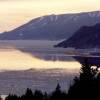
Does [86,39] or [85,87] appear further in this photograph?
[86,39]

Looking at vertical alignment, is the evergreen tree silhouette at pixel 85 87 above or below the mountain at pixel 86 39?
below

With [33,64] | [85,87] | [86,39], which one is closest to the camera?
Answer: [85,87]

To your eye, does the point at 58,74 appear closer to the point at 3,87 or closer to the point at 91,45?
the point at 3,87

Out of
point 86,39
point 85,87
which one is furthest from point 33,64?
point 86,39

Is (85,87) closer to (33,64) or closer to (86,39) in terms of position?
(33,64)

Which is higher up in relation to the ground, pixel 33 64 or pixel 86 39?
pixel 86 39

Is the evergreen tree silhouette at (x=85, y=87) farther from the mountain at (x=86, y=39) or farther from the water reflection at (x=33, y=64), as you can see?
the mountain at (x=86, y=39)

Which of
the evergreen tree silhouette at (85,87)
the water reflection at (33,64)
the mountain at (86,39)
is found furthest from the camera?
the mountain at (86,39)

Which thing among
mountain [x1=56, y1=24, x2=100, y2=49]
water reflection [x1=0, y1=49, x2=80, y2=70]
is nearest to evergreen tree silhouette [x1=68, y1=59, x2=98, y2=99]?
water reflection [x1=0, y1=49, x2=80, y2=70]

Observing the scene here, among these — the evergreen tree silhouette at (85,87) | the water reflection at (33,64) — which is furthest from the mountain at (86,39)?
the evergreen tree silhouette at (85,87)

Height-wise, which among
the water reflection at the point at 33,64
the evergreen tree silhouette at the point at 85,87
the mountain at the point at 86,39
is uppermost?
the mountain at the point at 86,39

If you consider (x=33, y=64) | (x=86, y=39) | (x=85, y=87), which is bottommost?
(x=85, y=87)
